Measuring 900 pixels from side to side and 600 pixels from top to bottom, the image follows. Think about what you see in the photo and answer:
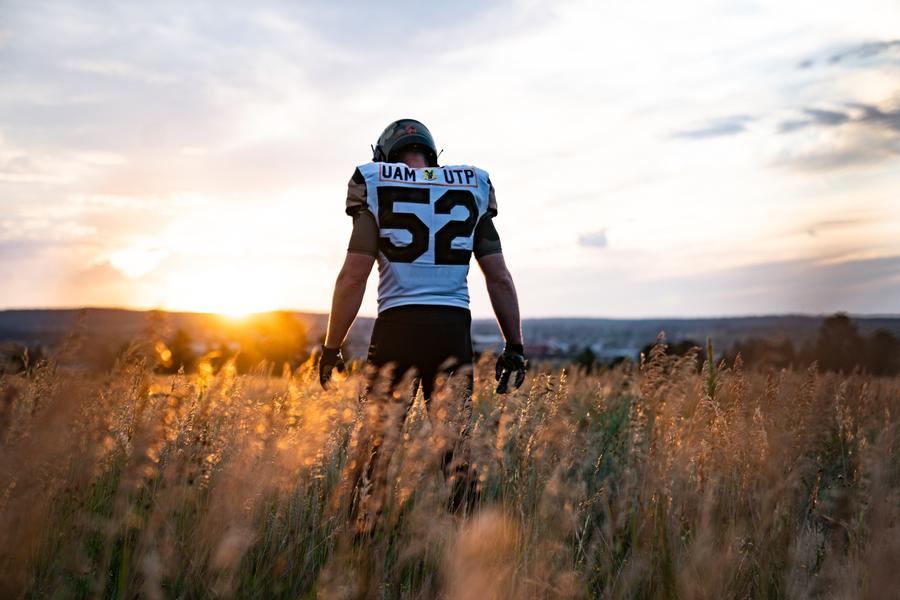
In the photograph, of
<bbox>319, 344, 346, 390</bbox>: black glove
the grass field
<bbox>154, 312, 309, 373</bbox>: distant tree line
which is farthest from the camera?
<bbox>154, 312, 309, 373</bbox>: distant tree line

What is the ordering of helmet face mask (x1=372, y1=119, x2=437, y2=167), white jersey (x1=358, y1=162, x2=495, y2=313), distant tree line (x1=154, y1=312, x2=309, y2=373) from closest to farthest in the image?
white jersey (x1=358, y1=162, x2=495, y2=313) → helmet face mask (x1=372, y1=119, x2=437, y2=167) → distant tree line (x1=154, y1=312, x2=309, y2=373)

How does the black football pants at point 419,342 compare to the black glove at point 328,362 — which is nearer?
the black football pants at point 419,342

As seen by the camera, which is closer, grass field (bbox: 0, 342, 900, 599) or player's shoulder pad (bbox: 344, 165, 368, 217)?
grass field (bbox: 0, 342, 900, 599)

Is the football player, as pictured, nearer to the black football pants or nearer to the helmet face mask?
the black football pants

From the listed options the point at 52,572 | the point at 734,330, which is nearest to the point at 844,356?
the point at 52,572

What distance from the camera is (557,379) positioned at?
443 cm

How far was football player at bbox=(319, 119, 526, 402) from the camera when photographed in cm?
422

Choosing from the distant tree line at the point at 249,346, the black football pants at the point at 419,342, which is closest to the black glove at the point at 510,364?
the black football pants at the point at 419,342

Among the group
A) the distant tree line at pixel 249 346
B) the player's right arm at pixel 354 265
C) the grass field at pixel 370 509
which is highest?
the player's right arm at pixel 354 265

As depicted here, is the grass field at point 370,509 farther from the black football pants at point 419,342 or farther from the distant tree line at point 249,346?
the distant tree line at point 249,346

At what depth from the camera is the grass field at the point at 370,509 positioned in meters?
2.75

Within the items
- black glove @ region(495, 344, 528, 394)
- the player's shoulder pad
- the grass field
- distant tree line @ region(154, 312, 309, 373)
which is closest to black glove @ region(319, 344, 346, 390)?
the grass field

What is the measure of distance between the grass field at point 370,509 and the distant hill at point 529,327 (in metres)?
0.25

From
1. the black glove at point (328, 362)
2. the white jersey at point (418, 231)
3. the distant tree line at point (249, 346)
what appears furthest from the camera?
the distant tree line at point (249, 346)
